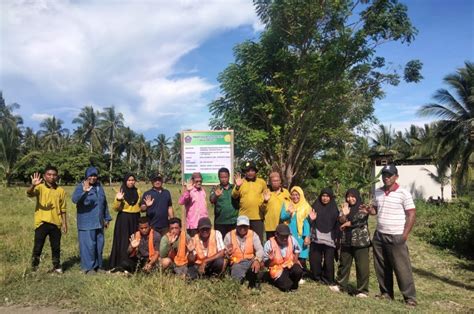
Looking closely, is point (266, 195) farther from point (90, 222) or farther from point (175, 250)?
point (90, 222)

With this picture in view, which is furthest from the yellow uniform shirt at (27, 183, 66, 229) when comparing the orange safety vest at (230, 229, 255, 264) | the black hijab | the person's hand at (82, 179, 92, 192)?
the black hijab

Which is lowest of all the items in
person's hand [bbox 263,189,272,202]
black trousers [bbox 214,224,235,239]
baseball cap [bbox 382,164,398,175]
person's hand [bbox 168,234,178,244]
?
person's hand [bbox 168,234,178,244]

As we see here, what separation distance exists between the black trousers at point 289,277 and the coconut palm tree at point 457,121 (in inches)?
629

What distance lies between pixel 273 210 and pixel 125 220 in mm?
2320

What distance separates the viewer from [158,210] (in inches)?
247

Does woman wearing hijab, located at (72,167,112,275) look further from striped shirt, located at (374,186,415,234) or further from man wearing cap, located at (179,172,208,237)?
striped shirt, located at (374,186,415,234)

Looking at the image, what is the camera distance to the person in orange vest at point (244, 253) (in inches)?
212

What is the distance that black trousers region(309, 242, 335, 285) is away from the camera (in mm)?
6074

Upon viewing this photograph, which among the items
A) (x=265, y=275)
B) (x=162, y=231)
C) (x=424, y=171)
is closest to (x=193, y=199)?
(x=162, y=231)

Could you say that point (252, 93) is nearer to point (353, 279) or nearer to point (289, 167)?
point (289, 167)

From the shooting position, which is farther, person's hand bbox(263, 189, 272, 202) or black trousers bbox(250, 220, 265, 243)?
black trousers bbox(250, 220, 265, 243)

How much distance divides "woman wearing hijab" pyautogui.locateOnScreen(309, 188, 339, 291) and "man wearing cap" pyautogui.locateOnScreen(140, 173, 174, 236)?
2294mm

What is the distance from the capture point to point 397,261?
525cm

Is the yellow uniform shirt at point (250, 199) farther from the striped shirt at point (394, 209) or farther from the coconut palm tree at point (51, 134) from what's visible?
the coconut palm tree at point (51, 134)
